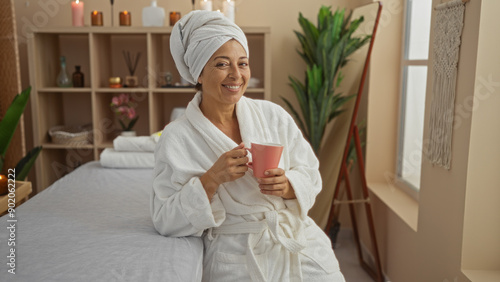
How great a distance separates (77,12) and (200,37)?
2101mm

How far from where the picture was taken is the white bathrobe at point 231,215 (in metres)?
1.30

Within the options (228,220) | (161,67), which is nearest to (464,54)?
(228,220)

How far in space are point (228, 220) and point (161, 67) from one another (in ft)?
7.38

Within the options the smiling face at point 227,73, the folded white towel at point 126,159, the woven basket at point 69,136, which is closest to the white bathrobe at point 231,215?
the smiling face at point 227,73

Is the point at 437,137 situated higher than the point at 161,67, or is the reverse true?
the point at 161,67

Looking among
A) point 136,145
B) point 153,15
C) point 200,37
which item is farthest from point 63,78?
point 200,37

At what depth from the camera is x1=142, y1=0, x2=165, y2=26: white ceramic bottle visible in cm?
307

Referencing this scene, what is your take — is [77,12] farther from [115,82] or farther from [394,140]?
[394,140]

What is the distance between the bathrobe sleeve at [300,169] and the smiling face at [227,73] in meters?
0.23

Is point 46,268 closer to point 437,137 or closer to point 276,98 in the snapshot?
point 437,137

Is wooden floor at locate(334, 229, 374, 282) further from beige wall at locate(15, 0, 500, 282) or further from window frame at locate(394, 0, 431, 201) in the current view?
window frame at locate(394, 0, 431, 201)

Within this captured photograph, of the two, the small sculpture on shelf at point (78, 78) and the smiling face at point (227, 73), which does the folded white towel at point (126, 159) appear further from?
the smiling face at point (227, 73)

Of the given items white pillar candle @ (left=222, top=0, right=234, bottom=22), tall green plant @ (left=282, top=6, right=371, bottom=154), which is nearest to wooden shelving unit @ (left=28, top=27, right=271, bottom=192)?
white pillar candle @ (left=222, top=0, right=234, bottom=22)

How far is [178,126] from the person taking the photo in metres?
1.42
